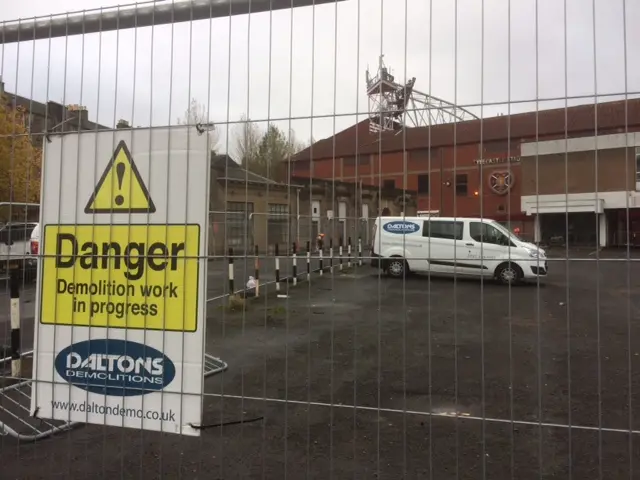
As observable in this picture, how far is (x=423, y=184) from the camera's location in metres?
2.50

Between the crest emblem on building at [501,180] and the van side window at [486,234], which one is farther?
the van side window at [486,234]

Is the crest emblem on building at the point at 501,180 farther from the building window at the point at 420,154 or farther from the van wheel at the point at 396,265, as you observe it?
the van wheel at the point at 396,265

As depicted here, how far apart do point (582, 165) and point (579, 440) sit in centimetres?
263

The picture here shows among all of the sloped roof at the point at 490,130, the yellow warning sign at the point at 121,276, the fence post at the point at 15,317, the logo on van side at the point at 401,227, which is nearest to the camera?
the sloped roof at the point at 490,130

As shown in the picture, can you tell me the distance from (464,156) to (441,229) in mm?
407

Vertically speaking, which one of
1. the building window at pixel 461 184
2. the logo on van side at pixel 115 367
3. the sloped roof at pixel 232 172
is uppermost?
the sloped roof at pixel 232 172

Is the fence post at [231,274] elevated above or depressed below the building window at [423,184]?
below

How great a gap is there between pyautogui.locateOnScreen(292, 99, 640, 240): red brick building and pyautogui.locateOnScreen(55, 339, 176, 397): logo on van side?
4.67ft

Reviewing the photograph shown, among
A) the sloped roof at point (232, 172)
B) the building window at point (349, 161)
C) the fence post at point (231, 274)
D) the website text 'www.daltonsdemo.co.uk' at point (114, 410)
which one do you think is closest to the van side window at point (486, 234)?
the building window at point (349, 161)

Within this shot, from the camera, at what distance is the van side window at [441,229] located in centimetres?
261

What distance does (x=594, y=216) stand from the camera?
2.29 meters

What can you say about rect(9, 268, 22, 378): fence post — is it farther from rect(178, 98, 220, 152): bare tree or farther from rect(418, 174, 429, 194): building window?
rect(418, 174, 429, 194): building window

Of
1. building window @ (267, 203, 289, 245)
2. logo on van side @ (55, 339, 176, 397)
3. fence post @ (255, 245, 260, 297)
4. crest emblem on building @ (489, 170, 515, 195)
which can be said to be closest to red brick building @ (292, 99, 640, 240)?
crest emblem on building @ (489, 170, 515, 195)

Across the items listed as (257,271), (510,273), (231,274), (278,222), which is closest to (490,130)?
(510,273)
